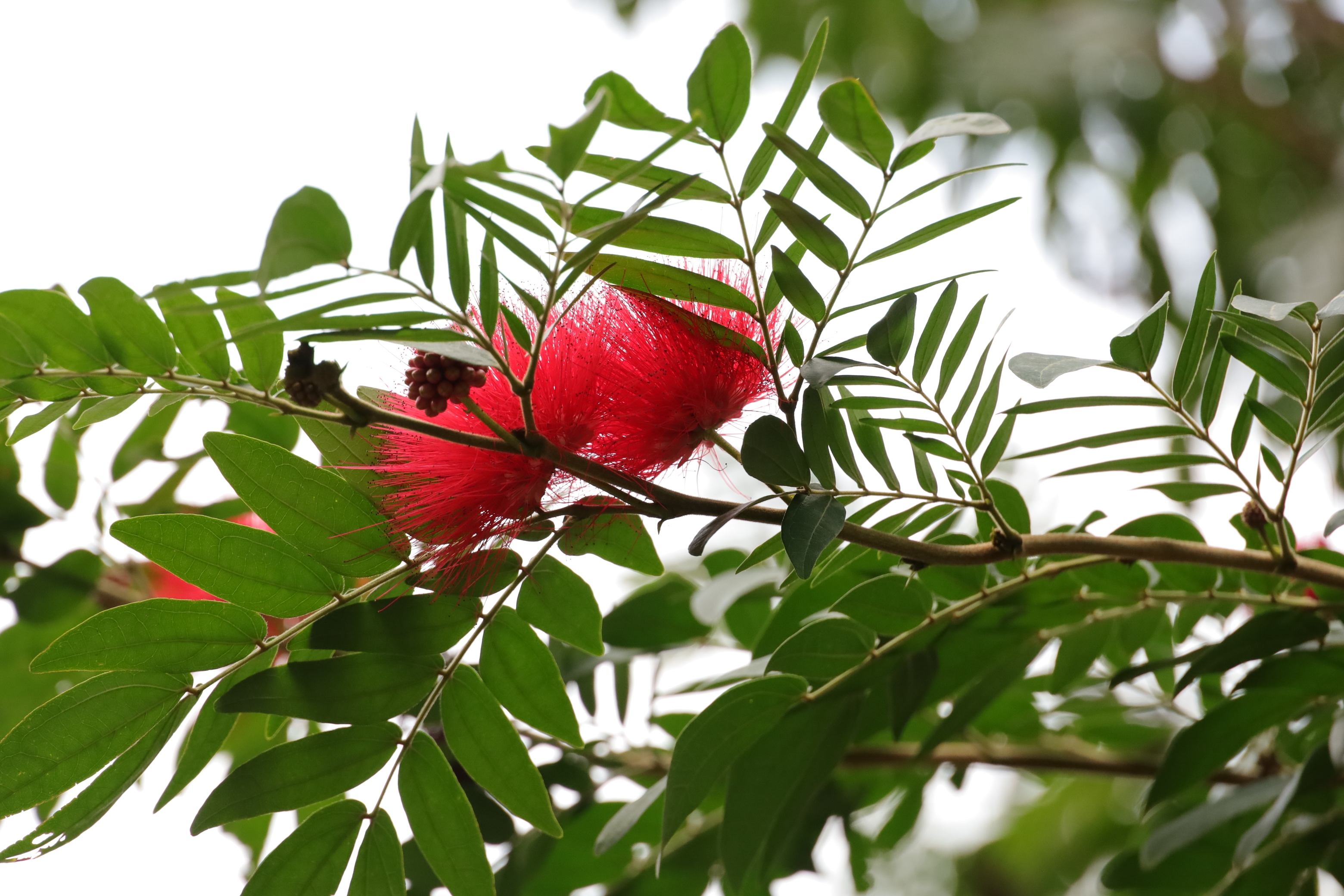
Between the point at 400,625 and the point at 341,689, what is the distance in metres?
0.05

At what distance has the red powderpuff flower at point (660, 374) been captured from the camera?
2.10ft

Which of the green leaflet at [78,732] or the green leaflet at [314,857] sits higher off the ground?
the green leaflet at [78,732]

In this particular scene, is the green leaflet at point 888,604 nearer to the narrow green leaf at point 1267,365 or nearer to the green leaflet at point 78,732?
the narrow green leaf at point 1267,365

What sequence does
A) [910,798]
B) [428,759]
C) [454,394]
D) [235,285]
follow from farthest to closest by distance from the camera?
1. [910,798]
2. [428,759]
3. [454,394]
4. [235,285]

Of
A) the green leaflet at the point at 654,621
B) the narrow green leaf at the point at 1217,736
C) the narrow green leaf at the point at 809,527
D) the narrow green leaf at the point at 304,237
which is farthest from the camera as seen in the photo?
the green leaflet at the point at 654,621

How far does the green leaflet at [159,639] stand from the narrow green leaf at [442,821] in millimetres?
130

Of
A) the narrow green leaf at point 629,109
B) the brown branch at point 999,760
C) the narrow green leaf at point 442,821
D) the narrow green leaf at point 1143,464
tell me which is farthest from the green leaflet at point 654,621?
the narrow green leaf at point 629,109

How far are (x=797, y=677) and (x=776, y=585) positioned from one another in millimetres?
210

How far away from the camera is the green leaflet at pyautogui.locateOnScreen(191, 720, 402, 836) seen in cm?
61

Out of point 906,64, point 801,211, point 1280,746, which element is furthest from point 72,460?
point 906,64

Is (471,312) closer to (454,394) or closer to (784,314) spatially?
(454,394)

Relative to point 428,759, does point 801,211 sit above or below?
above

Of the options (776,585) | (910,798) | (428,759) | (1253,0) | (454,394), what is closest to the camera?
(454,394)

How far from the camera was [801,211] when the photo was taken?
0.56 metres
